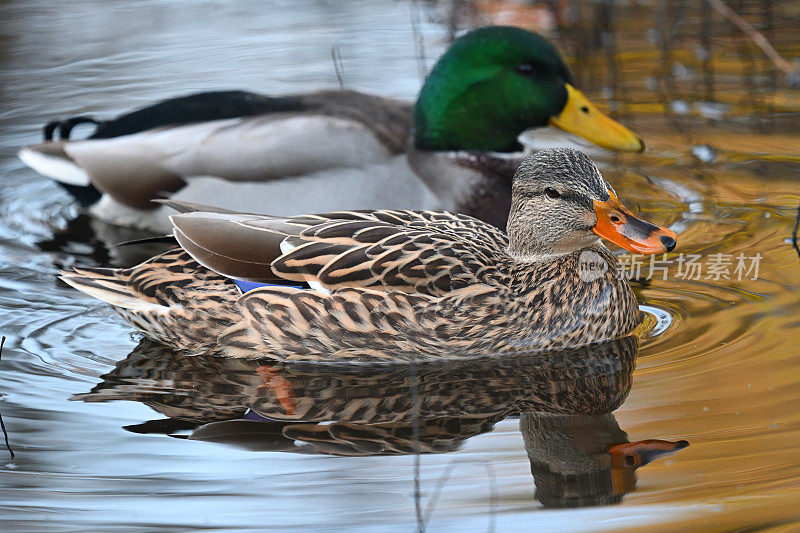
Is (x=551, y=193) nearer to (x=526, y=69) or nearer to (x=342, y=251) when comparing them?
(x=342, y=251)

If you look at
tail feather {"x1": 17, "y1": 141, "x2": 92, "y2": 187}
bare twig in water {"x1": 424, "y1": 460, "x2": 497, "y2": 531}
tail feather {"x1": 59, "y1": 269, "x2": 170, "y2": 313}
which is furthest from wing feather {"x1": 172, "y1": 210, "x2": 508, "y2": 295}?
tail feather {"x1": 17, "y1": 141, "x2": 92, "y2": 187}

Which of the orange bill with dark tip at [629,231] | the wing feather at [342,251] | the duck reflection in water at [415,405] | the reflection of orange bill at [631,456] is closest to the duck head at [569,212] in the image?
the orange bill with dark tip at [629,231]

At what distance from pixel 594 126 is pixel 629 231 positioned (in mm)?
2014

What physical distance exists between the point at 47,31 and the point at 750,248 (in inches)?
277

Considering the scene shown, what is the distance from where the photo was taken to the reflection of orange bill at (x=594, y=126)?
7.34 metres

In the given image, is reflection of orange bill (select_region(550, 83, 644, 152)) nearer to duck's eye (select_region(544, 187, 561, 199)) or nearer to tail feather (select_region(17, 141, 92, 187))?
duck's eye (select_region(544, 187, 561, 199))

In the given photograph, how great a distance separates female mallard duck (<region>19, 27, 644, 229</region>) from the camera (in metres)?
7.20

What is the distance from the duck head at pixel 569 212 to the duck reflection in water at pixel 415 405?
1.71ft

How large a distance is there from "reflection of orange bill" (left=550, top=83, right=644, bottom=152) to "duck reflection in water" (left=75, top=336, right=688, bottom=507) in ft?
6.29

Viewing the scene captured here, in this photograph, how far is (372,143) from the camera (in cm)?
720

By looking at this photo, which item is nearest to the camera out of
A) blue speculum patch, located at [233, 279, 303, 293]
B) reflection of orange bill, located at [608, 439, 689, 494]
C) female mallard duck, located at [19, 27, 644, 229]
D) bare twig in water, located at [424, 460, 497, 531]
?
bare twig in water, located at [424, 460, 497, 531]

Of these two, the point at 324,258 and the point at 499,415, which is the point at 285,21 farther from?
the point at 499,415

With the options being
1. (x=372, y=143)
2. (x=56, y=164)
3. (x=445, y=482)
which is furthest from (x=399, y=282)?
(x=56, y=164)

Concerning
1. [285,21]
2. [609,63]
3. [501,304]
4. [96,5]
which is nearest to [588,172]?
[501,304]
